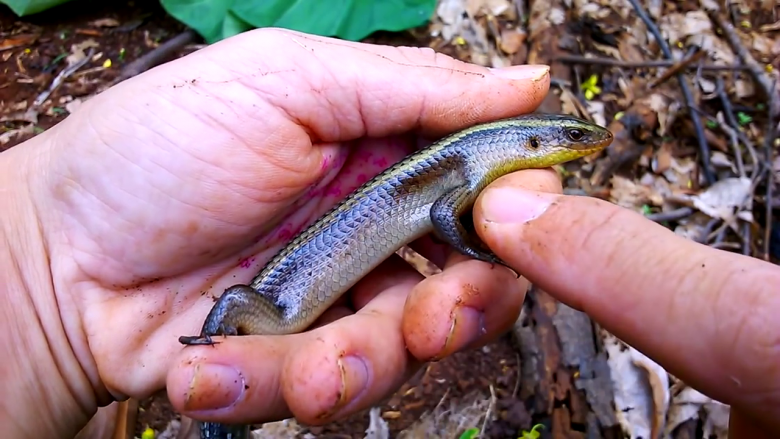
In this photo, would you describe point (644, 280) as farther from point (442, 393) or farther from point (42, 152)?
point (42, 152)

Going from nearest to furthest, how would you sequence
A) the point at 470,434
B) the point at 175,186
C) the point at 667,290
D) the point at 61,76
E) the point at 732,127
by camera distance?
the point at 667,290, the point at 175,186, the point at 470,434, the point at 732,127, the point at 61,76

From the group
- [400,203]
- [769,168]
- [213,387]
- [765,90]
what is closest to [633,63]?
[765,90]

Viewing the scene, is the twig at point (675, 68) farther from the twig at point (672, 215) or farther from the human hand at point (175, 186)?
the human hand at point (175, 186)

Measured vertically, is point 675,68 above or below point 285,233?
below

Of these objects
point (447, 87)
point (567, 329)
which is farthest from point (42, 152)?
point (567, 329)

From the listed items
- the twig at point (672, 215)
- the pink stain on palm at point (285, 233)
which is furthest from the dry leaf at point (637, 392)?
the pink stain on palm at point (285, 233)

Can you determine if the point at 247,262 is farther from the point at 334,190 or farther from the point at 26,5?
the point at 26,5
